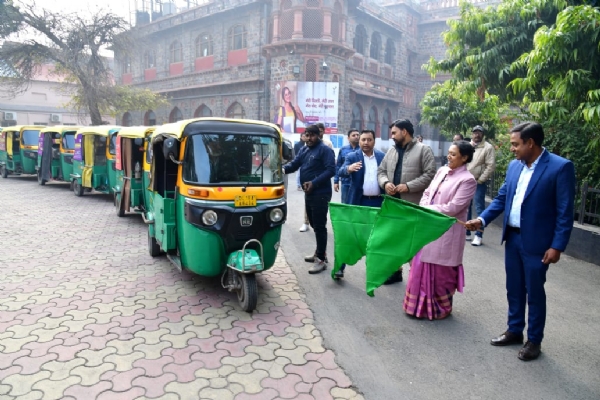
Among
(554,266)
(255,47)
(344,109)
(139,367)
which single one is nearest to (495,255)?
(554,266)

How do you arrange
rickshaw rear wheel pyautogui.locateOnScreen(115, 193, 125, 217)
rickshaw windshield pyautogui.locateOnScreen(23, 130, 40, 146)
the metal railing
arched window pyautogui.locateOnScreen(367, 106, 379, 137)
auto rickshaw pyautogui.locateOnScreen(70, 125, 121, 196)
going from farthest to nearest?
arched window pyautogui.locateOnScreen(367, 106, 379, 137) → rickshaw windshield pyautogui.locateOnScreen(23, 130, 40, 146) → auto rickshaw pyautogui.locateOnScreen(70, 125, 121, 196) → rickshaw rear wheel pyautogui.locateOnScreen(115, 193, 125, 217) → the metal railing

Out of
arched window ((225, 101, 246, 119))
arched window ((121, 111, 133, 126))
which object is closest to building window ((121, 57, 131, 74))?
arched window ((121, 111, 133, 126))

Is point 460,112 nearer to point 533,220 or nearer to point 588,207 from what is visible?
point 588,207

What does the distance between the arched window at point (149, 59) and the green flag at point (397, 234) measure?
98.9ft

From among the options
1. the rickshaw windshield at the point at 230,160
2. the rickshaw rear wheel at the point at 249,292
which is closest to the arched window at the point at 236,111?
the rickshaw windshield at the point at 230,160

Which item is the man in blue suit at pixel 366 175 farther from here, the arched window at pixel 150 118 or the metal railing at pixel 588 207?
the arched window at pixel 150 118

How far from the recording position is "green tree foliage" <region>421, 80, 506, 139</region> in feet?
40.1

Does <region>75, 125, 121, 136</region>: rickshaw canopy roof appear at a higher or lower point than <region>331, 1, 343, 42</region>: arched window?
lower

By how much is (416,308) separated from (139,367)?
2.57 m

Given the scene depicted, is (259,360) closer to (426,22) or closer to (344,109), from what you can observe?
(344,109)

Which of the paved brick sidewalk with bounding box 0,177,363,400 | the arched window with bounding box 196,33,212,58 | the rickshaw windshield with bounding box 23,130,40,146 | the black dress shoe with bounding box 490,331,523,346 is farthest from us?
the arched window with bounding box 196,33,212,58

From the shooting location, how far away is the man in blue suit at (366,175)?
535 cm

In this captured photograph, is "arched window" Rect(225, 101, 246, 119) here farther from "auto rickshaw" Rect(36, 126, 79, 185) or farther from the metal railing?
the metal railing

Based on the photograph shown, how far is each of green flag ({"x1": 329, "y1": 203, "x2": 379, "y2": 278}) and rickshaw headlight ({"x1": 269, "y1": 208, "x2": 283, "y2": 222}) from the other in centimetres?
57
